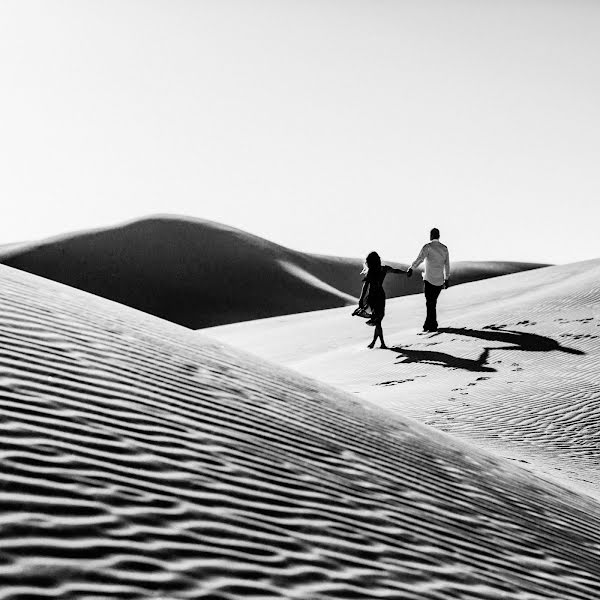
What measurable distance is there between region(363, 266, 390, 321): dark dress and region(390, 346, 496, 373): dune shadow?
2.99 feet

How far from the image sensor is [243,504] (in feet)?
9.66

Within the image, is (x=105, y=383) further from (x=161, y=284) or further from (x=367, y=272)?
(x=161, y=284)

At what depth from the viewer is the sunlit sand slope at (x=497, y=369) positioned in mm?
9009

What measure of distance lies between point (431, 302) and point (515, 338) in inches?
80.6

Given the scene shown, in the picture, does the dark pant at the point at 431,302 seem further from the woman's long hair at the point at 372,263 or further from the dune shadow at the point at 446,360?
the woman's long hair at the point at 372,263

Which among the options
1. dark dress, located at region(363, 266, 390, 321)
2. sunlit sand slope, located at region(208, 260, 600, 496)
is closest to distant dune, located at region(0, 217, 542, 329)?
sunlit sand slope, located at region(208, 260, 600, 496)

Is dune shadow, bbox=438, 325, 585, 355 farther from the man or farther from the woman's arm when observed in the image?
the woman's arm

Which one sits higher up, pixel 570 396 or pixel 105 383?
pixel 105 383

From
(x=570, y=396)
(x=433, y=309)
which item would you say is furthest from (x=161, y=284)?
(x=570, y=396)

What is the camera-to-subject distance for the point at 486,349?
14.6m

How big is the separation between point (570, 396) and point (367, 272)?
507 cm

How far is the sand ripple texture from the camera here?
230 cm

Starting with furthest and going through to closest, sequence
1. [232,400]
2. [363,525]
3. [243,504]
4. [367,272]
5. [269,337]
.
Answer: [269,337], [367,272], [232,400], [363,525], [243,504]

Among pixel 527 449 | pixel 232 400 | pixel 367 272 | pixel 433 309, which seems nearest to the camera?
→ pixel 232 400
